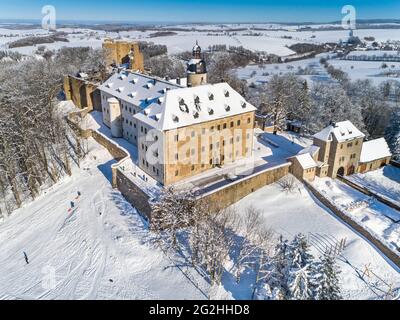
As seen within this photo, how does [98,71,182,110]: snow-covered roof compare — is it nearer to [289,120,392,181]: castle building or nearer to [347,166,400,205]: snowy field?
[289,120,392,181]: castle building

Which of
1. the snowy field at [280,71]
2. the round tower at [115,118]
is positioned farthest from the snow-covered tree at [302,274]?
the snowy field at [280,71]

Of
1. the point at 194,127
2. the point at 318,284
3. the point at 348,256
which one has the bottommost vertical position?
the point at 348,256

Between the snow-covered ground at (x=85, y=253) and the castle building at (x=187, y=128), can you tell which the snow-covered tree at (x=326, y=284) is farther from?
the castle building at (x=187, y=128)

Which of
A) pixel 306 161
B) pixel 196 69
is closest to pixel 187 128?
pixel 196 69

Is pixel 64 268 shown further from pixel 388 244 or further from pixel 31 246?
pixel 388 244

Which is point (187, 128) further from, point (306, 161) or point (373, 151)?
point (373, 151)
